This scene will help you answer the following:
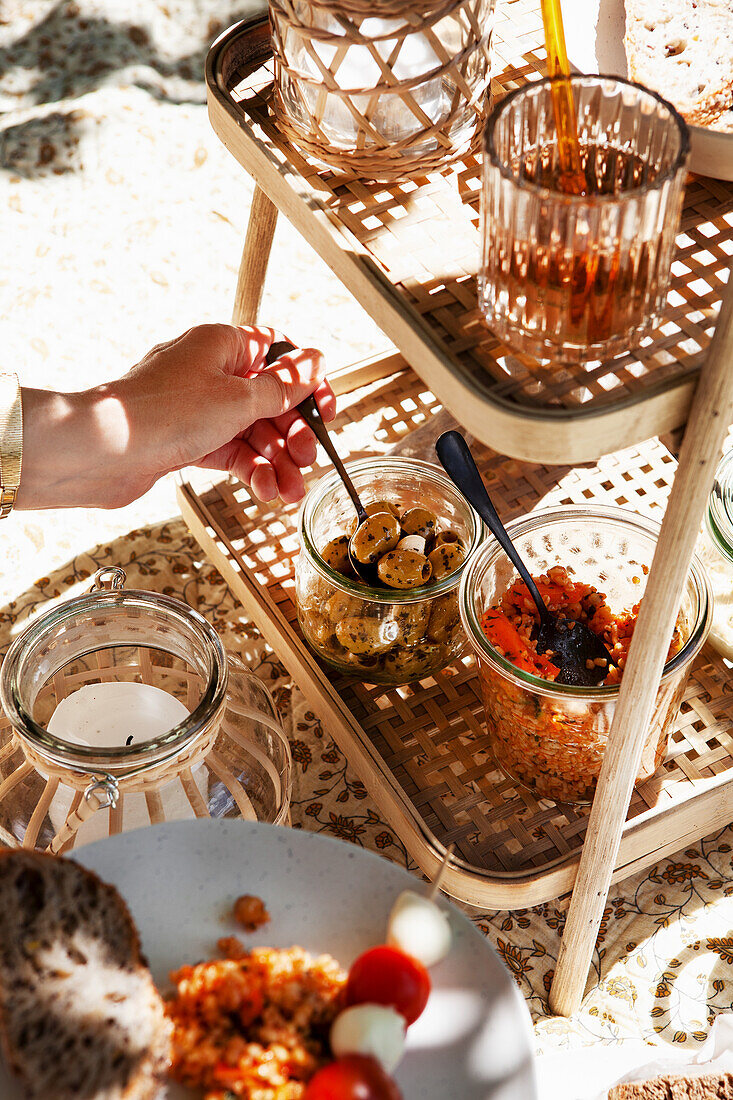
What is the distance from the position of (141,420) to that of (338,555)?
0.20 meters

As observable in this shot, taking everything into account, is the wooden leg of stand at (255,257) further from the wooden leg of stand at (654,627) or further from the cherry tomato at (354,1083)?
the cherry tomato at (354,1083)

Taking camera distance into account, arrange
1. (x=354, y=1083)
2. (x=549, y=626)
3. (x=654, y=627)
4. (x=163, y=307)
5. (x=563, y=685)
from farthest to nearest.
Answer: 1. (x=163, y=307)
2. (x=549, y=626)
3. (x=563, y=685)
4. (x=654, y=627)
5. (x=354, y=1083)

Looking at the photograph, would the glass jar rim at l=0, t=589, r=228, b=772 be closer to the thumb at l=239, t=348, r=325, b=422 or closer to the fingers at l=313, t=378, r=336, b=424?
the thumb at l=239, t=348, r=325, b=422

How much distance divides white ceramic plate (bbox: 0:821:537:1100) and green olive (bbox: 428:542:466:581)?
1.16ft

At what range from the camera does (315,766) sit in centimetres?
Answer: 105

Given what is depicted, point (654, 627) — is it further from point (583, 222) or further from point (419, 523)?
point (419, 523)

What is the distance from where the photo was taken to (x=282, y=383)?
974mm

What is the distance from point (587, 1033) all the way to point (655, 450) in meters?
0.58

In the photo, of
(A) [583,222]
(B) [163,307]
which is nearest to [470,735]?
(A) [583,222]

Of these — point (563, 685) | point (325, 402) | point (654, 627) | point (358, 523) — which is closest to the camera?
point (654, 627)

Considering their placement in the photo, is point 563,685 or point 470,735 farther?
point 470,735

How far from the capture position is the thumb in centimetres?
92

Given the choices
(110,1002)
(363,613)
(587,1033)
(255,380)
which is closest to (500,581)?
(363,613)

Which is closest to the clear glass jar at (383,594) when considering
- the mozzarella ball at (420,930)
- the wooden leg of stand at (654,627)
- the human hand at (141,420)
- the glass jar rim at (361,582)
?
the glass jar rim at (361,582)
